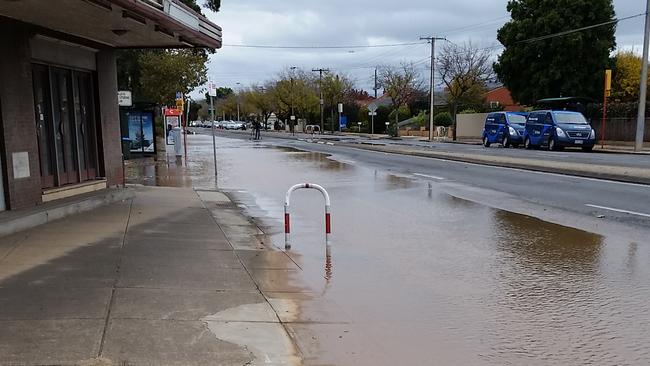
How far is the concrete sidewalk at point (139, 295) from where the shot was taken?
423cm

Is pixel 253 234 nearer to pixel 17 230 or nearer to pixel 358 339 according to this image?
pixel 17 230

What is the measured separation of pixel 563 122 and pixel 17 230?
27.2m

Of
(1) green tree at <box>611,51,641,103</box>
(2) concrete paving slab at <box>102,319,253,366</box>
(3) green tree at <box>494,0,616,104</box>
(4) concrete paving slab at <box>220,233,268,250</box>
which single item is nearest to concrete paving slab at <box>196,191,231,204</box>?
(4) concrete paving slab at <box>220,233,268,250</box>

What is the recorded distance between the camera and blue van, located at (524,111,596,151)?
28.8m

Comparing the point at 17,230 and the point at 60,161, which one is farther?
the point at 60,161

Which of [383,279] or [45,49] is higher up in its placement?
[45,49]

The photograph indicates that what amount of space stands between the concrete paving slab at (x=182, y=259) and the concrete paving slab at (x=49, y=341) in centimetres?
195

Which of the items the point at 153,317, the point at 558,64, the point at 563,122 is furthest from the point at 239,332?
the point at 558,64

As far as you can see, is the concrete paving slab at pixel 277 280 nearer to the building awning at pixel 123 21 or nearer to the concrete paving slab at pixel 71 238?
the concrete paving slab at pixel 71 238

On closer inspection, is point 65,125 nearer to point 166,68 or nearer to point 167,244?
point 167,244

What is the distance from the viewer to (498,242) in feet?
28.6

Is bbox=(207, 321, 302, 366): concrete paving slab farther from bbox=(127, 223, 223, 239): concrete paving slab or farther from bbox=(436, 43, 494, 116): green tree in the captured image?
bbox=(436, 43, 494, 116): green tree

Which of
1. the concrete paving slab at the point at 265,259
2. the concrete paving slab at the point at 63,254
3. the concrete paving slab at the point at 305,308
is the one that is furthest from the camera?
the concrete paving slab at the point at 265,259

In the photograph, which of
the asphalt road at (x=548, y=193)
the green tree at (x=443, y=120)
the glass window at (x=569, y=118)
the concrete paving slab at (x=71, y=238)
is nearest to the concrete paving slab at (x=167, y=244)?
the concrete paving slab at (x=71, y=238)
